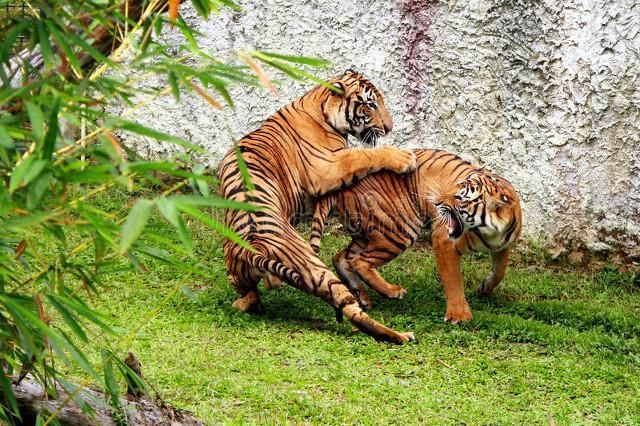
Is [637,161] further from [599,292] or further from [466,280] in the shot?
[466,280]

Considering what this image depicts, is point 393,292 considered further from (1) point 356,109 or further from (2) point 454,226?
(1) point 356,109

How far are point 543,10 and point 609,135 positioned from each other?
Answer: 31.3 inches

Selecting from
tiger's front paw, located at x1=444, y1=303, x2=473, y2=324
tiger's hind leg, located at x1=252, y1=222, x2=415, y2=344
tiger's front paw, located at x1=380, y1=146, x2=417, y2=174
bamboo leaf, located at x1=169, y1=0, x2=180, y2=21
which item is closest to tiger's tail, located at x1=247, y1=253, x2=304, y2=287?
tiger's hind leg, located at x1=252, y1=222, x2=415, y2=344

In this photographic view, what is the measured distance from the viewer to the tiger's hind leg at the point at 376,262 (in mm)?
5418

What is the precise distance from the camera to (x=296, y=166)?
5523 millimetres

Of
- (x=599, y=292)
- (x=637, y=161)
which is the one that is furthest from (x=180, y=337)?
(x=637, y=161)

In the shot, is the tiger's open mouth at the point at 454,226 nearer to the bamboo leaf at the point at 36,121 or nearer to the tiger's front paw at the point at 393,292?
the tiger's front paw at the point at 393,292

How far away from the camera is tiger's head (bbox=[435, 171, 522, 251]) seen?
5.11 m

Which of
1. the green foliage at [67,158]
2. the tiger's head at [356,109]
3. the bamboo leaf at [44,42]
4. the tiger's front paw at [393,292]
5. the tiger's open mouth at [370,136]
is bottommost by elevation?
the tiger's front paw at [393,292]

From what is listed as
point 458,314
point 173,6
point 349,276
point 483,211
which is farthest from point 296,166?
point 173,6

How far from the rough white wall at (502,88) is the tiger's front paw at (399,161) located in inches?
32.9

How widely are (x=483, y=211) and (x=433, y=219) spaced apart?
391 millimetres

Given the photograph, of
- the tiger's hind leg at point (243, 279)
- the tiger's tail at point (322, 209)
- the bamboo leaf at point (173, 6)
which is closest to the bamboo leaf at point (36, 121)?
the bamboo leaf at point (173, 6)

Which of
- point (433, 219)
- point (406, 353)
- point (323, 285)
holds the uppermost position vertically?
point (323, 285)
